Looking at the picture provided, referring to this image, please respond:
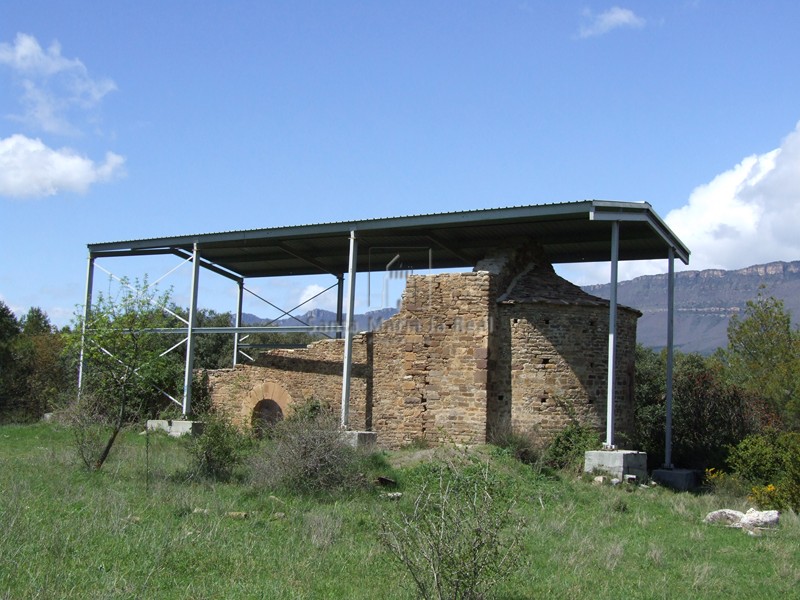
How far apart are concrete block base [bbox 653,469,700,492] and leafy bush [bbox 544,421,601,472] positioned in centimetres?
178

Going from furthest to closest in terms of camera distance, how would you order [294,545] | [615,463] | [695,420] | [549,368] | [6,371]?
[6,371] < [695,420] < [549,368] < [615,463] < [294,545]

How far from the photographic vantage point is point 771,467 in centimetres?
1482

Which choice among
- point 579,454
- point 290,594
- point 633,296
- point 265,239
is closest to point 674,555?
point 290,594

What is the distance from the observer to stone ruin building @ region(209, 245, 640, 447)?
52.0ft

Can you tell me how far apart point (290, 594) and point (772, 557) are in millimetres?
5800

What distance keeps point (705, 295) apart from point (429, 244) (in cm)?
17589

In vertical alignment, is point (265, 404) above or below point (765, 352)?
below

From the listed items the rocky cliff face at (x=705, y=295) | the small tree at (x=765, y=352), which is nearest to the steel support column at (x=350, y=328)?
the small tree at (x=765, y=352)

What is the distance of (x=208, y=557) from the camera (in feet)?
25.0

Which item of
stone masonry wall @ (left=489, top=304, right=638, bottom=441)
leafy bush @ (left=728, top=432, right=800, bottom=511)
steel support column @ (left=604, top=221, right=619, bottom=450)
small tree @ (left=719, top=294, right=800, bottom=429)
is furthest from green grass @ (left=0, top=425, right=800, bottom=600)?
small tree @ (left=719, top=294, right=800, bottom=429)

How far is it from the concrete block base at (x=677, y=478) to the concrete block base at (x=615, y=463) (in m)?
1.31

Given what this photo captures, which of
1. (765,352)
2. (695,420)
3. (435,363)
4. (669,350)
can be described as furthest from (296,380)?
(765,352)

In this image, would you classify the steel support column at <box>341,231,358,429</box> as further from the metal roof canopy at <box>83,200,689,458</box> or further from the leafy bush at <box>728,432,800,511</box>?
the leafy bush at <box>728,432,800,511</box>

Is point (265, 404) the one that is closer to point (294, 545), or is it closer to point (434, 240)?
point (434, 240)
